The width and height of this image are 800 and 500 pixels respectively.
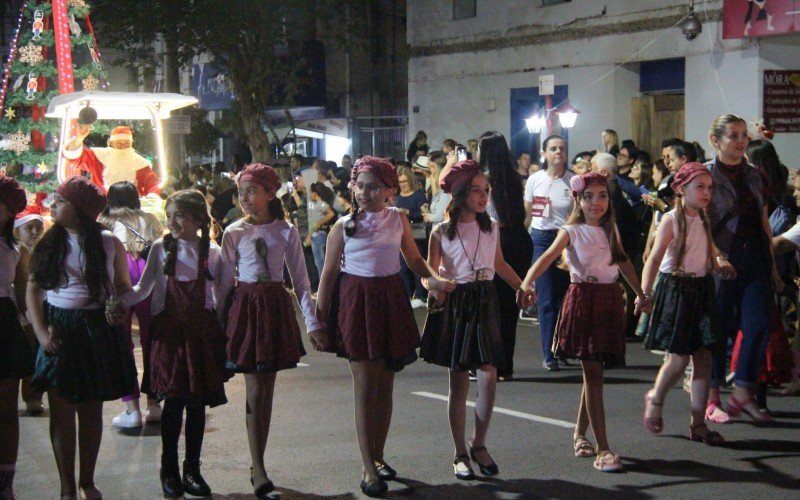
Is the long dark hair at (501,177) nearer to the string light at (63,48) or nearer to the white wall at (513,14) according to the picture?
the string light at (63,48)

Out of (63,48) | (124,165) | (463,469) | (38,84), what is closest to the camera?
(463,469)

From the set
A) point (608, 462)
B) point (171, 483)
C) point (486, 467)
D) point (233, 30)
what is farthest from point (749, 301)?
point (233, 30)

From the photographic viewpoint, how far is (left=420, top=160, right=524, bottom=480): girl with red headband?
22.8ft

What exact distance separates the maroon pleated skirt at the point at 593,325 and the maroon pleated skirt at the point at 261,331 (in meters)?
1.73

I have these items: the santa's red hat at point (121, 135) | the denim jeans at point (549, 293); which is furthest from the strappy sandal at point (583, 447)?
the santa's red hat at point (121, 135)

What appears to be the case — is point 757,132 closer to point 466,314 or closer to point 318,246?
point 466,314

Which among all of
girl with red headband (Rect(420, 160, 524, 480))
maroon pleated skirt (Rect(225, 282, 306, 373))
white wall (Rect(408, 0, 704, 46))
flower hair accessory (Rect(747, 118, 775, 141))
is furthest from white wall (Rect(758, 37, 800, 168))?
maroon pleated skirt (Rect(225, 282, 306, 373))

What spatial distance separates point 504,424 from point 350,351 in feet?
7.03

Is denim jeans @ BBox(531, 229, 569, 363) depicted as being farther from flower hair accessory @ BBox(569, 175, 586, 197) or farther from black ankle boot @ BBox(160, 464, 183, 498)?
black ankle boot @ BBox(160, 464, 183, 498)

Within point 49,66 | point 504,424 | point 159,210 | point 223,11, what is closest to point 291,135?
point 223,11

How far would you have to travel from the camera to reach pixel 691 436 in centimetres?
782

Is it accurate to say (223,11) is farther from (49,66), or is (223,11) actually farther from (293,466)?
(293,466)

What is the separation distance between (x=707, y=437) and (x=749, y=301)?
3.88ft

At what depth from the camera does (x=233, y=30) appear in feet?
95.7
